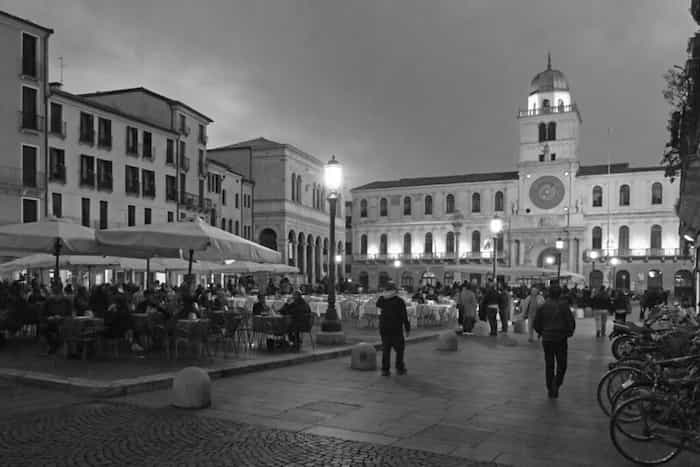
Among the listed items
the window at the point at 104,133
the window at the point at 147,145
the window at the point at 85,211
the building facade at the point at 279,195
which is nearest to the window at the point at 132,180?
the window at the point at 147,145

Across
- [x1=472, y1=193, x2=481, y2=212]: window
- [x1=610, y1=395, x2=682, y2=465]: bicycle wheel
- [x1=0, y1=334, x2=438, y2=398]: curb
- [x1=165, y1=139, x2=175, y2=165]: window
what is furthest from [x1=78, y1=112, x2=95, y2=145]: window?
[x1=472, y1=193, x2=481, y2=212]: window

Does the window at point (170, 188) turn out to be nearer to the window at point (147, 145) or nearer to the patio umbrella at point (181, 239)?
the window at point (147, 145)

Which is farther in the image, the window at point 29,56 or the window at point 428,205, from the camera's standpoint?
the window at point 428,205

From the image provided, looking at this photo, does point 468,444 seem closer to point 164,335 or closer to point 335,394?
point 335,394

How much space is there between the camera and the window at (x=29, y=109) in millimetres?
32650

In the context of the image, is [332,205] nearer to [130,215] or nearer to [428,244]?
[130,215]

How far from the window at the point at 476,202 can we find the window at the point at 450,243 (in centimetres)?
418

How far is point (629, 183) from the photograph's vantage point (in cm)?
7169

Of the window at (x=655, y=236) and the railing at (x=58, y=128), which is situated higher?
the railing at (x=58, y=128)

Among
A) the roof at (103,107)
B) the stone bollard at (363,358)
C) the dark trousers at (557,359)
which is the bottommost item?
the stone bollard at (363,358)

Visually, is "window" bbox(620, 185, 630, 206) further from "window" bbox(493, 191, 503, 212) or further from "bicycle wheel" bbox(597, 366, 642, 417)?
"bicycle wheel" bbox(597, 366, 642, 417)

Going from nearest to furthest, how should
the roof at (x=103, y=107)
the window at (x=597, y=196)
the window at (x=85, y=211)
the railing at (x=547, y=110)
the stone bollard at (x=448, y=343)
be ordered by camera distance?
the stone bollard at (x=448, y=343) → the roof at (x=103, y=107) → the window at (x=85, y=211) → the window at (x=597, y=196) → the railing at (x=547, y=110)

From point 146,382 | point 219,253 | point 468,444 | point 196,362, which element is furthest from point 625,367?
point 219,253

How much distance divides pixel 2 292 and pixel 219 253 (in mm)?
7704
